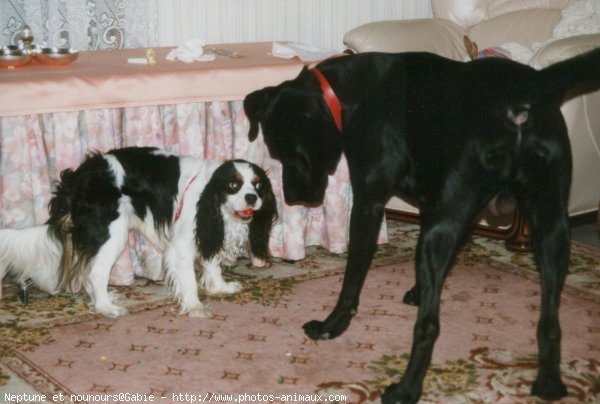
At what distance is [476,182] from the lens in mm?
2201

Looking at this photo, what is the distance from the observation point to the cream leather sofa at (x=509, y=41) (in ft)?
11.2

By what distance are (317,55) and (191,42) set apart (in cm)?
55

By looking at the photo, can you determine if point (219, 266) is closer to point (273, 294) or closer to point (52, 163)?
point (273, 294)

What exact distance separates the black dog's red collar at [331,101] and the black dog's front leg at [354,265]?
0.28 m

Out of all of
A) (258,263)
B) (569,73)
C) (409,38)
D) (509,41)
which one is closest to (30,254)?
(258,263)

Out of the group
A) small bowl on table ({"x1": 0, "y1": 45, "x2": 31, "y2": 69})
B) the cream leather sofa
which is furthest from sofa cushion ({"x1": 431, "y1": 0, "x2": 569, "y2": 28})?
small bowl on table ({"x1": 0, "y1": 45, "x2": 31, "y2": 69})

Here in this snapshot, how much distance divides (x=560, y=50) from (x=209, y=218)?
61.9 inches

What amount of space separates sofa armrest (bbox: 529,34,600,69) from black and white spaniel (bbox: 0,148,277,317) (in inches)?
49.1

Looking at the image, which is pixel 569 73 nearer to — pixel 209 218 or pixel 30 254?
pixel 209 218

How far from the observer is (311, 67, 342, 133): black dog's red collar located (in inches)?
103

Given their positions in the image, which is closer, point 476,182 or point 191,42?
point 476,182

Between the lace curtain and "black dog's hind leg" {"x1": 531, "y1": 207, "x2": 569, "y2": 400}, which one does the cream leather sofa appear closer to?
the lace curtain

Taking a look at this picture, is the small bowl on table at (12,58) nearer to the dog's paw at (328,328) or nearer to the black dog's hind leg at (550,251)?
the dog's paw at (328,328)

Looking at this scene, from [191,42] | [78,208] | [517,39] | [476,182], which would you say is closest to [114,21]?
[191,42]
